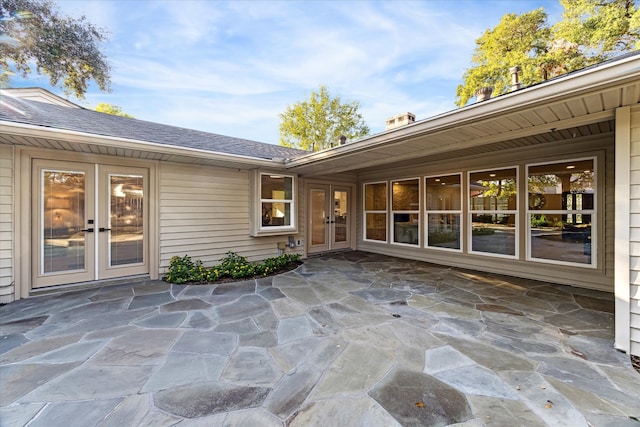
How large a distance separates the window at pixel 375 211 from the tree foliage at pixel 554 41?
8.31 m

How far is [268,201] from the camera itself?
5902 mm

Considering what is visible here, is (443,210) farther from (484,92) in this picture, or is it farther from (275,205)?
(275,205)

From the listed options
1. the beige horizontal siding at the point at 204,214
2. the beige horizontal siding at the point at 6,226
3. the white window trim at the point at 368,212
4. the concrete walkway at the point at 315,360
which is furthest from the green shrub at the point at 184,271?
the white window trim at the point at 368,212

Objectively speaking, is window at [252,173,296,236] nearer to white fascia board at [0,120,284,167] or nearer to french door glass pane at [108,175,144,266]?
white fascia board at [0,120,284,167]

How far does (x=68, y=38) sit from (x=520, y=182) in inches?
641

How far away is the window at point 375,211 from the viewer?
7.29 meters

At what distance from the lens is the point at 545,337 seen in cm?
260

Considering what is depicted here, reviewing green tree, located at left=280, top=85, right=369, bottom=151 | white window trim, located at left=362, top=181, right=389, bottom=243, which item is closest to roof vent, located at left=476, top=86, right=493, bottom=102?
white window trim, located at left=362, top=181, right=389, bottom=243

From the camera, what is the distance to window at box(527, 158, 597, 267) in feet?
13.8

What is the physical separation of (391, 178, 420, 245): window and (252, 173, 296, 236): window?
8.88 feet

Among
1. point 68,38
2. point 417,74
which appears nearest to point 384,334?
point 417,74

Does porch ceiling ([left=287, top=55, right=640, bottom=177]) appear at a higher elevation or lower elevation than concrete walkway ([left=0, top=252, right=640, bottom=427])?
higher

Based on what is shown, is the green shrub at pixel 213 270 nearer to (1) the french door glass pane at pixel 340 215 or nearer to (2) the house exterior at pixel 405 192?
(2) the house exterior at pixel 405 192

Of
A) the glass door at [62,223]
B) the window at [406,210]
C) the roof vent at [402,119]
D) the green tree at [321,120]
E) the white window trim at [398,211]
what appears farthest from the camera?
the green tree at [321,120]
